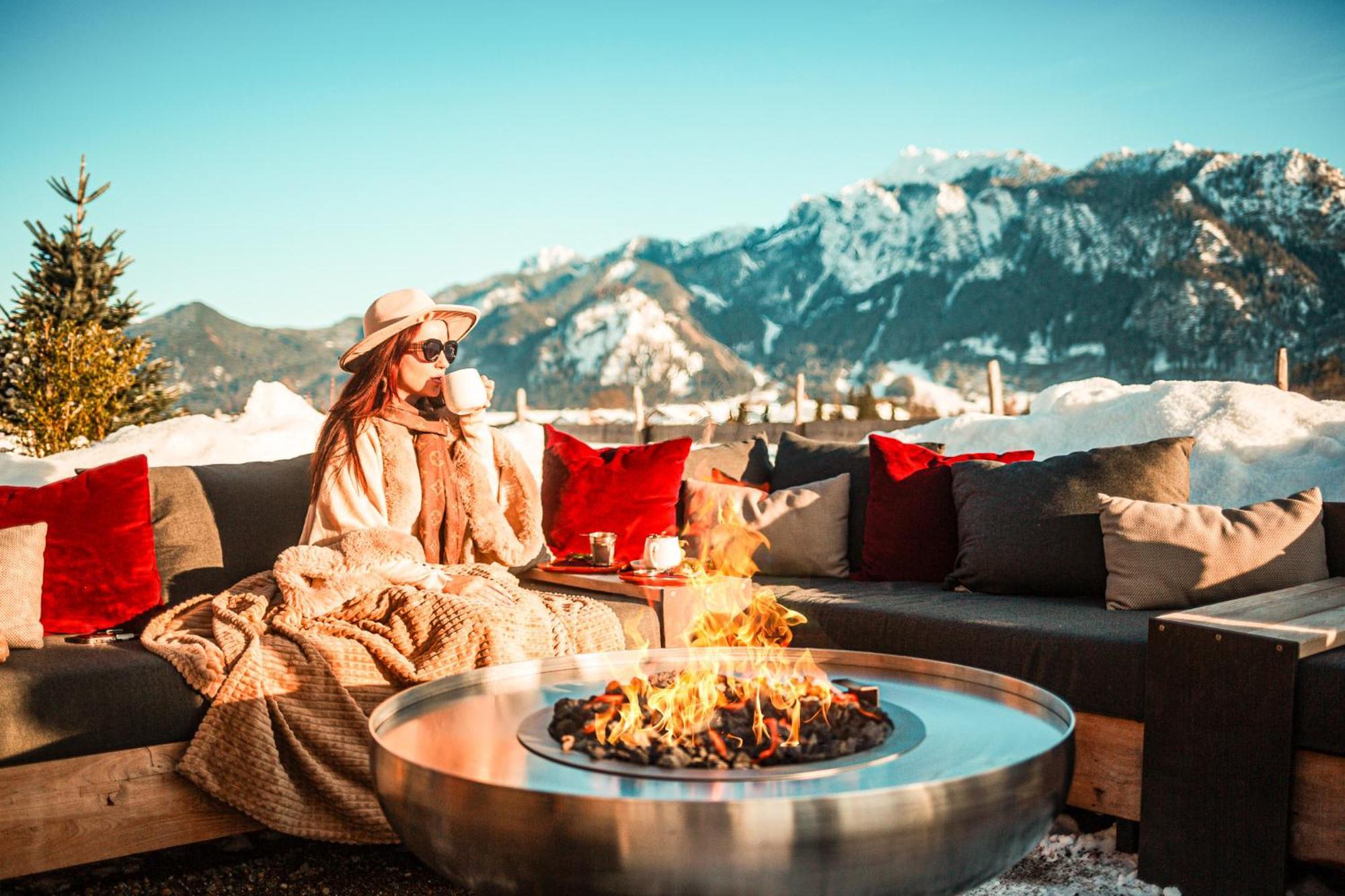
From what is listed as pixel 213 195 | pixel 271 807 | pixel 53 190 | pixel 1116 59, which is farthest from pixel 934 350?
pixel 271 807

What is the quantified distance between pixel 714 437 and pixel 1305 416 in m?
4.04

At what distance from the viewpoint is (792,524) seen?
11.2ft

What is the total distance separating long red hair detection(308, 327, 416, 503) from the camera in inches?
107

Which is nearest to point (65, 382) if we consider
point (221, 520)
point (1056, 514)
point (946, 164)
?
point (221, 520)

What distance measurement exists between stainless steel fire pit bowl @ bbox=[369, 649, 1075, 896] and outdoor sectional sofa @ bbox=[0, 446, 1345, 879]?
76cm

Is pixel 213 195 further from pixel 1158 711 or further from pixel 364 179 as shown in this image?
pixel 1158 711

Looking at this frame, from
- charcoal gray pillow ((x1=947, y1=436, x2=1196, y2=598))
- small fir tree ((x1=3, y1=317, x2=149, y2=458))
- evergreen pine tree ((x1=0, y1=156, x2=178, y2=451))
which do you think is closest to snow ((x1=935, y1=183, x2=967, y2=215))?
evergreen pine tree ((x1=0, y1=156, x2=178, y2=451))

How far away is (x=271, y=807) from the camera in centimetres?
204

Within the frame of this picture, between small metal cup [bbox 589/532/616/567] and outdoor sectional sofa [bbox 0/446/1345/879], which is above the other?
small metal cup [bbox 589/532/616/567]

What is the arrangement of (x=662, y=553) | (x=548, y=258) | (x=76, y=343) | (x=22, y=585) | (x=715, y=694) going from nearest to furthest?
(x=715, y=694), (x=22, y=585), (x=662, y=553), (x=76, y=343), (x=548, y=258)

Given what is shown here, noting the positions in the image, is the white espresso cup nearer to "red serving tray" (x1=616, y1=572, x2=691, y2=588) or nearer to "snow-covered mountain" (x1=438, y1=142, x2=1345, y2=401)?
"red serving tray" (x1=616, y1=572, x2=691, y2=588)

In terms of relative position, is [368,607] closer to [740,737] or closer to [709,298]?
[740,737]

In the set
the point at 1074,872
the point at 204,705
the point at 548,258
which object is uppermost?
the point at 548,258

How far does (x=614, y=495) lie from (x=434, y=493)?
2.65 feet
